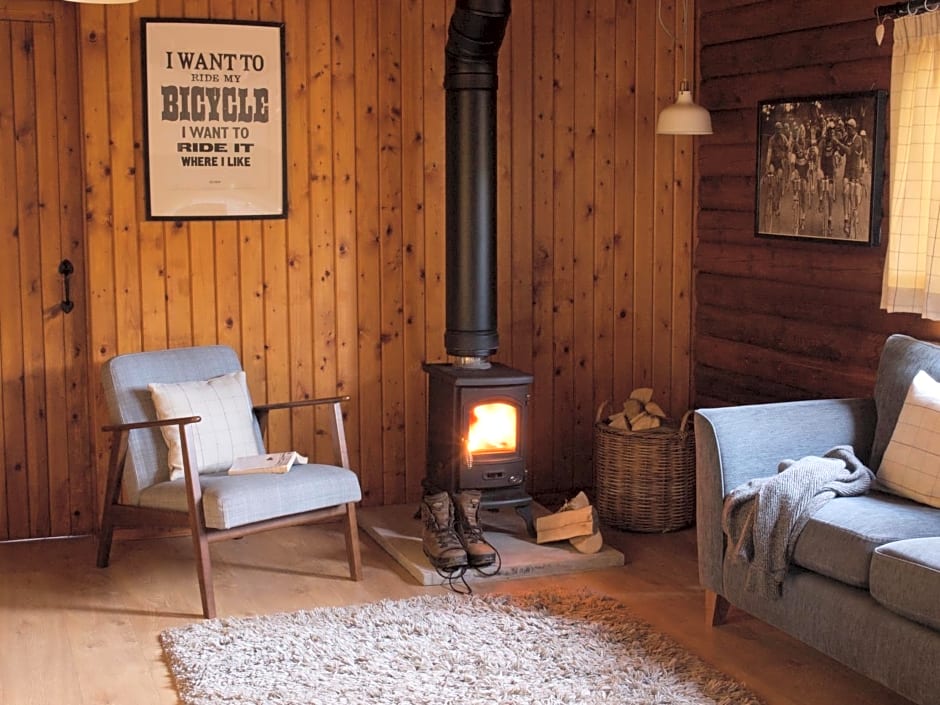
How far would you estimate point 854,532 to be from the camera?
342cm

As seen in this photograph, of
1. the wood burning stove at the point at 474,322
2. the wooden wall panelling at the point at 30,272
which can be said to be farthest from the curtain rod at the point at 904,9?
the wooden wall panelling at the point at 30,272

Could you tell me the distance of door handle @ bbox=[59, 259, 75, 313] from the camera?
4922 mm

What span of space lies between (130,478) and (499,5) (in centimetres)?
217

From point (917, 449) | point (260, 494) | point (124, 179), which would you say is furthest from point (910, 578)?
point (124, 179)

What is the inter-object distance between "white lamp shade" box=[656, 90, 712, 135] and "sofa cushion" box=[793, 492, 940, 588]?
1.91 meters

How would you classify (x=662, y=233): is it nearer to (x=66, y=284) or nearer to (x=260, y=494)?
(x=260, y=494)

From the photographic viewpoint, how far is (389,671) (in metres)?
3.58

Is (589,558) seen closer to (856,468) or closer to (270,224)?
(856,468)

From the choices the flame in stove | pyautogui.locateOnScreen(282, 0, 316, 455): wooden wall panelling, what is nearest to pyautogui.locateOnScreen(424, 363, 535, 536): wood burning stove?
the flame in stove

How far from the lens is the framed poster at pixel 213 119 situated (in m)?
4.86

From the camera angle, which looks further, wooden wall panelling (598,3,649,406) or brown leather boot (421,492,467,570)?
wooden wall panelling (598,3,649,406)

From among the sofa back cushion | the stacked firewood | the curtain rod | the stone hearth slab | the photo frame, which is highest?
the curtain rod

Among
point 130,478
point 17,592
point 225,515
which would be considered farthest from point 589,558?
point 17,592

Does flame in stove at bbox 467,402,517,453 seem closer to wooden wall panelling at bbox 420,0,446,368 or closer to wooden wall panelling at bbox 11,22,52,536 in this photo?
wooden wall panelling at bbox 420,0,446,368
